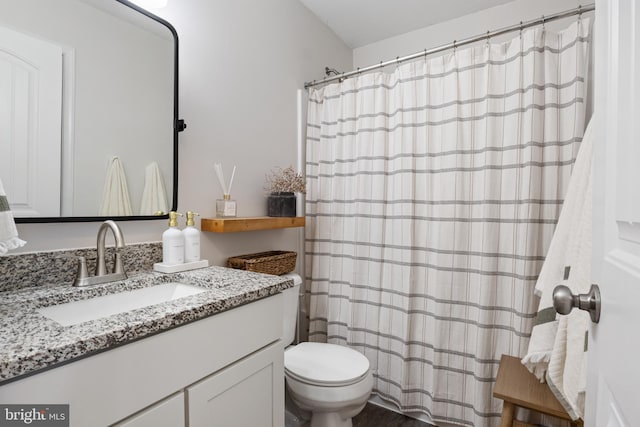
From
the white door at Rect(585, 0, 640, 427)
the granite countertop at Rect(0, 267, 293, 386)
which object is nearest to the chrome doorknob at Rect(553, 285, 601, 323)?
the white door at Rect(585, 0, 640, 427)

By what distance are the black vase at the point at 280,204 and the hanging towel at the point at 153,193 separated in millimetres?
604

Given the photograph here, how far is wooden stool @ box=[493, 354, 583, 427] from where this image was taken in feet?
3.89

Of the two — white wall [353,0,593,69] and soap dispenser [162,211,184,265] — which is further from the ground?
white wall [353,0,593,69]

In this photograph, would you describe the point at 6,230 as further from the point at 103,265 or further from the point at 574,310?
the point at 574,310

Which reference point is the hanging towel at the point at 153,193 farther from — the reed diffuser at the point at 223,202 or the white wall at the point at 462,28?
the white wall at the point at 462,28

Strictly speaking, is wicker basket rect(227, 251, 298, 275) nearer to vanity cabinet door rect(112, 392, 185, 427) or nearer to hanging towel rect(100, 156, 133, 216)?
hanging towel rect(100, 156, 133, 216)

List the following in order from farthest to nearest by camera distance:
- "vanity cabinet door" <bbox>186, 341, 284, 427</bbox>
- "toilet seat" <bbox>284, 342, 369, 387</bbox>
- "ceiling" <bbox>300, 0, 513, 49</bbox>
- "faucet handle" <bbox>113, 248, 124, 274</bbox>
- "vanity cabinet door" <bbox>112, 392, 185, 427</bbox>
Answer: "ceiling" <bbox>300, 0, 513, 49</bbox>, "toilet seat" <bbox>284, 342, 369, 387</bbox>, "faucet handle" <bbox>113, 248, 124, 274</bbox>, "vanity cabinet door" <bbox>186, 341, 284, 427</bbox>, "vanity cabinet door" <bbox>112, 392, 185, 427</bbox>

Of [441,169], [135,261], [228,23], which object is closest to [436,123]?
[441,169]

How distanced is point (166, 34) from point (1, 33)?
0.55 meters

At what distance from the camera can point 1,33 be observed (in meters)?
0.96

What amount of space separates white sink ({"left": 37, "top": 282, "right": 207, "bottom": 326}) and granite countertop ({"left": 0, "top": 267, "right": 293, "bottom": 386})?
16mm

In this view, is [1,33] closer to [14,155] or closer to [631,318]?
[14,155]

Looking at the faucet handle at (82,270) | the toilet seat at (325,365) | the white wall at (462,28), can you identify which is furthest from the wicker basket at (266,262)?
the white wall at (462,28)

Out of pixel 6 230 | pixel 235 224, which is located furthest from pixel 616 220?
pixel 235 224
